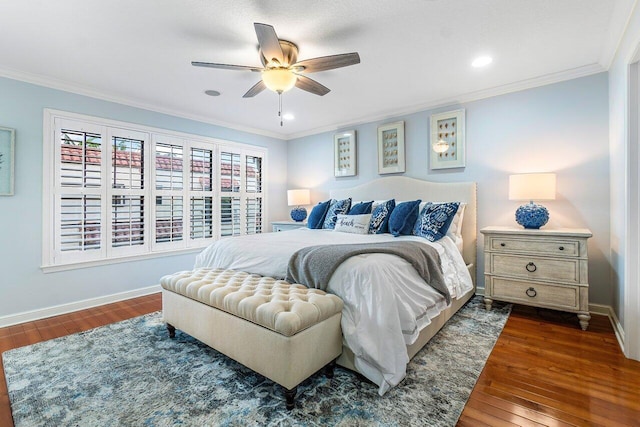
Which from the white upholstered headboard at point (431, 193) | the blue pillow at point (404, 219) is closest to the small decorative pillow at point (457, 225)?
the white upholstered headboard at point (431, 193)

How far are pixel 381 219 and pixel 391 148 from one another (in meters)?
1.44

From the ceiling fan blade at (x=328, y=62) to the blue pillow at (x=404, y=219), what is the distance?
164cm

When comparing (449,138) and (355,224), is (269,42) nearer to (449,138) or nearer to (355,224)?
(355,224)

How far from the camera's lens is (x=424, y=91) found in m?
3.60

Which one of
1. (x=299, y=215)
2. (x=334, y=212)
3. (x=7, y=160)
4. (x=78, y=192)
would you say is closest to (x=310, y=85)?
(x=334, y=212)

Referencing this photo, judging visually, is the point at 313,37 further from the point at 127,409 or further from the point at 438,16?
the point at 127,409

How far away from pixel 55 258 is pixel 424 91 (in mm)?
4582

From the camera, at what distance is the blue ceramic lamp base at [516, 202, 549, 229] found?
9.80ft

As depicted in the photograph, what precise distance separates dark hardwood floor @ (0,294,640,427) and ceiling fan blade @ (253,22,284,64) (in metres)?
2.51

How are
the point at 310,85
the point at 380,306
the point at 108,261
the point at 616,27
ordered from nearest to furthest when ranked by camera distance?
the point at 380,306, the point at 616,27, the point at 310,85, the point at 108,261

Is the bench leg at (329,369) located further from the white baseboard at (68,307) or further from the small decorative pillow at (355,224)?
the white baseboard at (68,307)

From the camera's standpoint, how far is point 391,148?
4.38 metres

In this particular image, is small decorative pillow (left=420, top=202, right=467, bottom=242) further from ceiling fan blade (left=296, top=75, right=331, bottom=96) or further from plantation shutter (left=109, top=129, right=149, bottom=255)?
plantation shutter (left=109, top=129, right=149, bottom=255)

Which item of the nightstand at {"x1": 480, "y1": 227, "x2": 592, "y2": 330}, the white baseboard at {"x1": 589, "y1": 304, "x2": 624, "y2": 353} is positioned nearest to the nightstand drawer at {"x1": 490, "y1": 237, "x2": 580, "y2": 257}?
the nightstand at {"x1": 480, "y1": 227, "x2": 592, "y2": 330}
